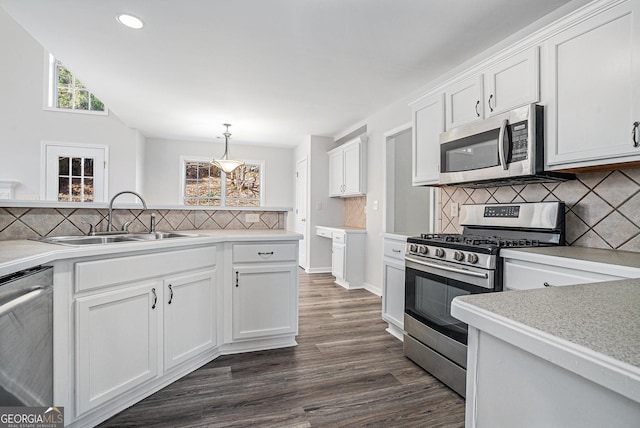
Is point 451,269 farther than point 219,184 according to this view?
No

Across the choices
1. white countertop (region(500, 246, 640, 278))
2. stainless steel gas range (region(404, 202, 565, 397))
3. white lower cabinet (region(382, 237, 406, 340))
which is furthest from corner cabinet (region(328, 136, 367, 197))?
white countertop (region(500, 246, 640, 278))

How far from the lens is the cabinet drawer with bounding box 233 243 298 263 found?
2.37 meters

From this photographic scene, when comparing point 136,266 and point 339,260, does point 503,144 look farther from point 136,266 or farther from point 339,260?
point 339,260

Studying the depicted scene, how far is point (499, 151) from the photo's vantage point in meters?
2.04

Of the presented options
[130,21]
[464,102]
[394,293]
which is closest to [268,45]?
[130,21]

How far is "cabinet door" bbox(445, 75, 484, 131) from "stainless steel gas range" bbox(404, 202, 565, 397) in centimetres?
68

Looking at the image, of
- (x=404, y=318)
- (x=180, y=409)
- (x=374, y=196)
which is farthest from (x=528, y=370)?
(x=374, y=196)

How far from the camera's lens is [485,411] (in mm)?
A: 620

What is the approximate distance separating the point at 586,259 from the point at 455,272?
2.13 feet

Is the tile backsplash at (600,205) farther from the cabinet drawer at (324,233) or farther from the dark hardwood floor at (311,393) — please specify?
the cabinet drawer at (324,233)

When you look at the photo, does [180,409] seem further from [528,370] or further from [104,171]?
[104,171]

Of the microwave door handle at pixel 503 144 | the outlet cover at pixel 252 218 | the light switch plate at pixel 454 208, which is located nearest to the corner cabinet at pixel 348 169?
the light switch plate at pixel 454 208

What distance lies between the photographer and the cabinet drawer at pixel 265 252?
7.77ft

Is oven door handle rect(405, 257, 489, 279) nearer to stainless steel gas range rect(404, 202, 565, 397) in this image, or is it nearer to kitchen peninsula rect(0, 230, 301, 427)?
stainless steel gas range rect(404, 202, 565, 397)
